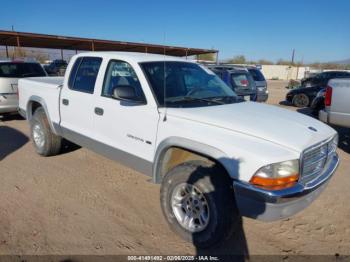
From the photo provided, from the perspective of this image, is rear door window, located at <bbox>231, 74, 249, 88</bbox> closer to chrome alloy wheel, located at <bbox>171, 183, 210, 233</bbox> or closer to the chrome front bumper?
chrome alloy wheel, located at <bbox>171, 183, 210, 233</bbox>

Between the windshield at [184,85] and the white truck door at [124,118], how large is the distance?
0.19 meters

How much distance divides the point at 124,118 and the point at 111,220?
48.4 inches

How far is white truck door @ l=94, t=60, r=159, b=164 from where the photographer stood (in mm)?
3492

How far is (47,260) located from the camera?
9.48 feet

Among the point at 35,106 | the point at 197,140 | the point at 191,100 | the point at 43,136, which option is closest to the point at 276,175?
the point at 197,140

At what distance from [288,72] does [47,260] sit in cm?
6129

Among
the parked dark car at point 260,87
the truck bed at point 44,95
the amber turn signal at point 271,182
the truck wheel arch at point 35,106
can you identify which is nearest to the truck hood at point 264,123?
the amber turn signal at point 271,182

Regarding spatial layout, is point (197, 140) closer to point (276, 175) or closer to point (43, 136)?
point (276, 175)

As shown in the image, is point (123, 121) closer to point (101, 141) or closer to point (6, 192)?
point (101, 141)

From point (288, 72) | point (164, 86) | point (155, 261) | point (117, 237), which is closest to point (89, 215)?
point (117, 237)

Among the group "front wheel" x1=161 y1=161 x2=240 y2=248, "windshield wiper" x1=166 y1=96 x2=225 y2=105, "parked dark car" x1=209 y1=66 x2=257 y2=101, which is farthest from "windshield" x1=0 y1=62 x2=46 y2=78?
"front wheel" x1=161 y1=161 x2=240 y2=248

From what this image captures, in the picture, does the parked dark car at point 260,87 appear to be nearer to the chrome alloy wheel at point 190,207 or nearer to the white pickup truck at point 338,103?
the white pickup truck at point 338,103

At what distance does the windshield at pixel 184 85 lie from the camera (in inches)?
142

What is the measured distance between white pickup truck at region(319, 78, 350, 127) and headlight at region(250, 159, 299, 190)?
410cm
